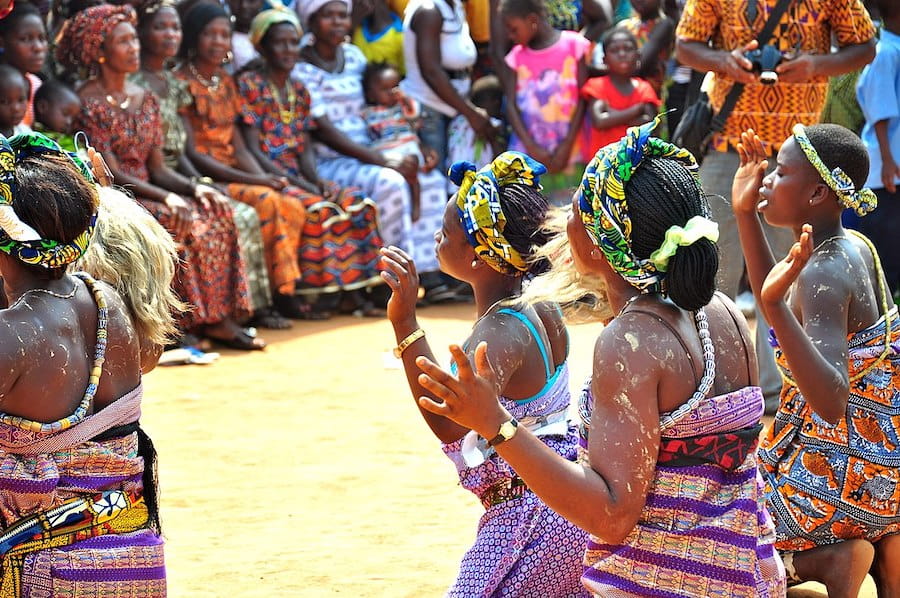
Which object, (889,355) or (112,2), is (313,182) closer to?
(112,2)

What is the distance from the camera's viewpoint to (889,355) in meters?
3.91

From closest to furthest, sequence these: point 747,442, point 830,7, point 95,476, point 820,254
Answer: point 747,442 → point 95,476 → point 820,254 → point 830,7

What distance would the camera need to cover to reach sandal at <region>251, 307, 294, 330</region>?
365 inches

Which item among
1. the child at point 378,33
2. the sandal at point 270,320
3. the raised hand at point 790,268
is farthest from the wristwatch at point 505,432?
the child at point 378,33

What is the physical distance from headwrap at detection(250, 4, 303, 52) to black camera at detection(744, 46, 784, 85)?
4510 millimetres

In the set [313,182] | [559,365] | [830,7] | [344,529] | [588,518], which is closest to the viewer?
[588,518]

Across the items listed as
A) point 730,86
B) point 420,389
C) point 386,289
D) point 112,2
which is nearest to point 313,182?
point 386,289

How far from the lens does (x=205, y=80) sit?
9.10 meters

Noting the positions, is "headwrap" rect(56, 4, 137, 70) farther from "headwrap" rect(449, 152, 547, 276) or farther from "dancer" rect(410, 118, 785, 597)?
"dancer" rect(410, 118, 785, 597)

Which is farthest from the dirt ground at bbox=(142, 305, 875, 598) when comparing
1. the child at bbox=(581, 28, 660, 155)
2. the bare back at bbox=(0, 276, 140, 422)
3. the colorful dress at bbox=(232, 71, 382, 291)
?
the child at bbox=(581, 28, 660, 155)

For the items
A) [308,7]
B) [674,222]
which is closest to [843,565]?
[674,222]

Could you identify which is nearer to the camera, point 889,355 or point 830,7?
point 889,355

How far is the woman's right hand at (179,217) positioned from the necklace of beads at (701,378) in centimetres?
573

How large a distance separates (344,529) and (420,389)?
1.56m
